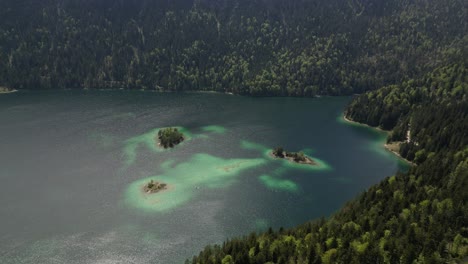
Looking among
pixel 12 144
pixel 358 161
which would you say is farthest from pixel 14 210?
pixel 358 161

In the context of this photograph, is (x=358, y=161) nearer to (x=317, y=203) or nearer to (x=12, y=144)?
(x=317, y=203)

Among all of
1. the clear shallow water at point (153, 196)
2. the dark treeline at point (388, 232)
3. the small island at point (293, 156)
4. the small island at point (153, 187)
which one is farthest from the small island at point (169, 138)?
the dark treeline at point (388, 232)

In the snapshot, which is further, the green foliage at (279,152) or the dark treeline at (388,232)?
the green foliage at (279,152)

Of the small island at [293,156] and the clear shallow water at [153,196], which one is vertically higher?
the small island at [293,156]

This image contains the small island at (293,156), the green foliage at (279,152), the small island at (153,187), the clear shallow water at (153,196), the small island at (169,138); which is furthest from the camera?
the small island at (169,138)

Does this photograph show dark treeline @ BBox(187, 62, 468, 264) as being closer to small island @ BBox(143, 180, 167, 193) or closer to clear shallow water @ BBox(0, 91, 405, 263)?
clear shallow water @ BBox(0, 91, 405, 263)

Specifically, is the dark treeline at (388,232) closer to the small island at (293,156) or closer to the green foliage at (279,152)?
the small island at (293,156)

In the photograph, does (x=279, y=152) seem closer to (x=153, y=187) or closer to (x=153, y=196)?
(x=153, y=187)
